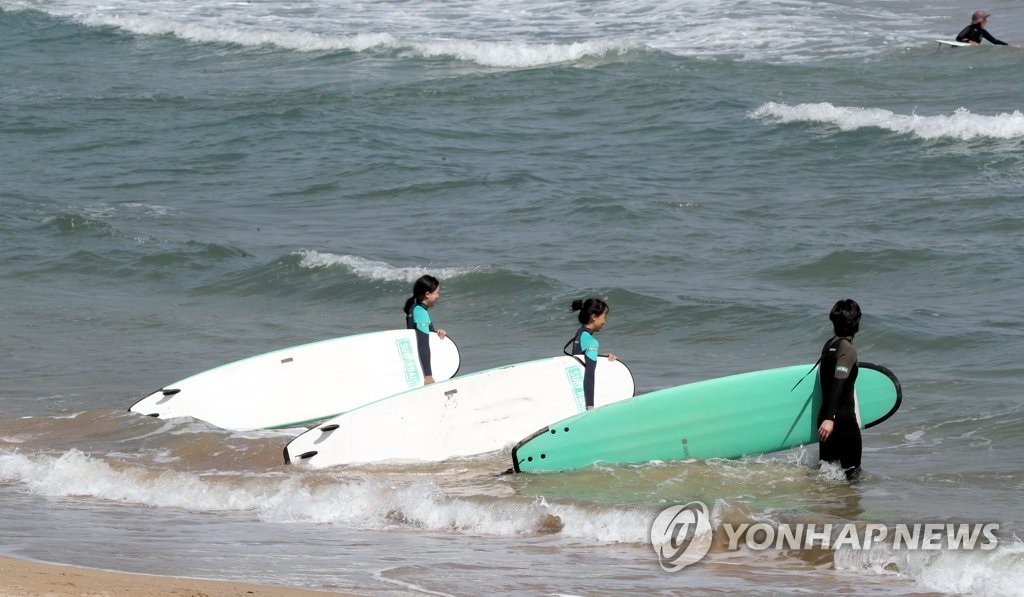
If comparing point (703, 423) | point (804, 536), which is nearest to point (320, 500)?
point (703, 423)

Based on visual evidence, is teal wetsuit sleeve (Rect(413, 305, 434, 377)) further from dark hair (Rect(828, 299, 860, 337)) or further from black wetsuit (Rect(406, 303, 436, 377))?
dark hair (Rect(828, 299, 860, 337))

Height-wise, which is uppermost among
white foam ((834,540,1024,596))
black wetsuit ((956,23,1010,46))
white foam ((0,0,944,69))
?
white foam ((0,0,944,69))

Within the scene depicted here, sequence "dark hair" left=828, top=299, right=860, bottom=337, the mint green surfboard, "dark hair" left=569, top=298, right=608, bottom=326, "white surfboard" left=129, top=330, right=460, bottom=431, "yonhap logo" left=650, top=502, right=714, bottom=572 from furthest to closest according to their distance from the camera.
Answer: "white surfboard" left=129, top=330, right=460, bottom=431 → "dark hair" left=569, top=298, right=608, bottom=326 → the mint green surfboard → "dark hair" left=828, top=299, right=860, bottom=337 → "yonhap logo" left=650, top=502, right=714, bottom=572

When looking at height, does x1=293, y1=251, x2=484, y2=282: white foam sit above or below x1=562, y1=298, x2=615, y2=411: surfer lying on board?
below

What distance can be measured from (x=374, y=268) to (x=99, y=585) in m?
9.54

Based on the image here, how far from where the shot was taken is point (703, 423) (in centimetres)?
850

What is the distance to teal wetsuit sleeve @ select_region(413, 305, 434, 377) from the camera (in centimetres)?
970

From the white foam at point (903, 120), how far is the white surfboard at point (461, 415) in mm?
11783

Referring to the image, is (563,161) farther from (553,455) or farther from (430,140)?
(553,455)

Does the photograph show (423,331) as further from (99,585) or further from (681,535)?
(99,585)

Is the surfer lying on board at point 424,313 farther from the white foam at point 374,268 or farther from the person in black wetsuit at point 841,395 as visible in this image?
the white foam at point 374,268

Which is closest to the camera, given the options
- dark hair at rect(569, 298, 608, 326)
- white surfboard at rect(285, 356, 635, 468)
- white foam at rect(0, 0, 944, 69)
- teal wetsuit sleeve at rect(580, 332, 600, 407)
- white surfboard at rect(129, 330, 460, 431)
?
dark hair at rect(569, 298, 608, 326)

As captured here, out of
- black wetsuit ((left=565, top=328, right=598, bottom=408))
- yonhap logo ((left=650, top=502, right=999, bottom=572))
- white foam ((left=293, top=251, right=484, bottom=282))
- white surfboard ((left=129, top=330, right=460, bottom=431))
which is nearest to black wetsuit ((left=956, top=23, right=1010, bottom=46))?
white foam ((left=293, top=251, right=484, bottom=282))

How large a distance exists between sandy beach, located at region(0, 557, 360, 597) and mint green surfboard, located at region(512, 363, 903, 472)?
10.2 feet
